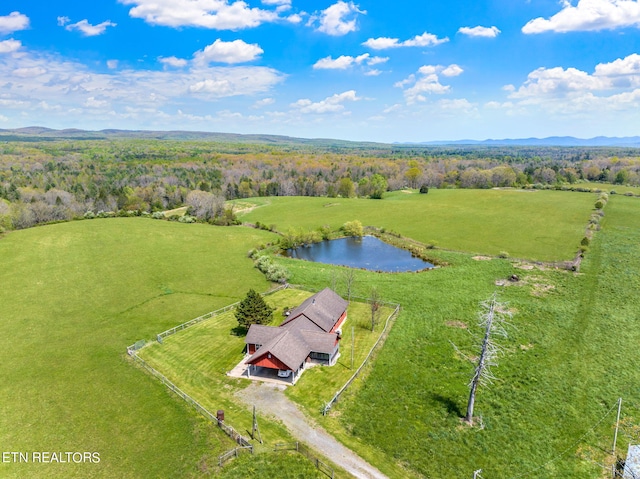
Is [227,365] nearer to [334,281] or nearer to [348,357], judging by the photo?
[348,357]

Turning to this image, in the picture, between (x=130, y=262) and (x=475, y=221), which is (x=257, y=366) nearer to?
(x=130, y=262)

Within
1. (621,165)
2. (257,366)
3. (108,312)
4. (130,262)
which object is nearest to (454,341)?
(257,366)

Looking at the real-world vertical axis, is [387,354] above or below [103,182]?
below

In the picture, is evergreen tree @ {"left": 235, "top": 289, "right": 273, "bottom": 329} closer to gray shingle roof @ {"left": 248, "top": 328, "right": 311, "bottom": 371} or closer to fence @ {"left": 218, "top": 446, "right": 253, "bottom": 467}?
gray shingle roof @ {"left": 248, "top": 328, "right": 311, "bottom": 371}

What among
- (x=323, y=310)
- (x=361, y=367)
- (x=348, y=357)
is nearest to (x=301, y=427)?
(x=361, y=367)

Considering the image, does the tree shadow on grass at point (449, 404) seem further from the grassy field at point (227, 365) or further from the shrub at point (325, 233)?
the shrub at point (325, 233)

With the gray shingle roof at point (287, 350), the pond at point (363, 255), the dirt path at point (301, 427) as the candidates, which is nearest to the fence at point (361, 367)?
the dirt path at point (301, 427)

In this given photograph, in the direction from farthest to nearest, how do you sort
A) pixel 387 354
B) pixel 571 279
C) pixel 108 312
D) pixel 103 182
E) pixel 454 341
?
pixel 103 182 → pixel 571 279 → pixel 108 312 → pixel 454 341 → pixel 387 354
